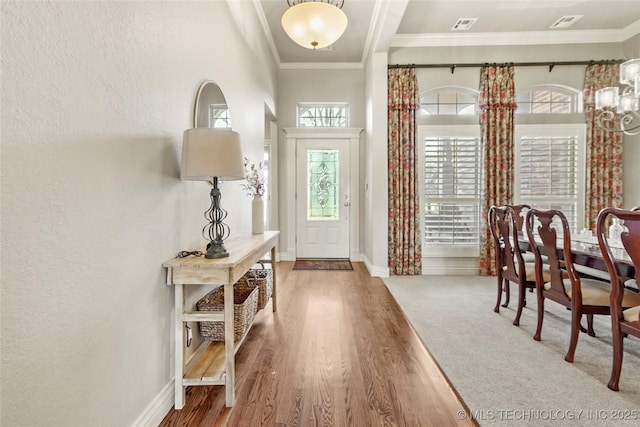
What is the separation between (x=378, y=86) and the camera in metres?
4.27

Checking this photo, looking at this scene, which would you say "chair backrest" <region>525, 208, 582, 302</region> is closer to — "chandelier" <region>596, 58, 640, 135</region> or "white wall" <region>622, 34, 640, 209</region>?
"chandelier" <region>596, 58, 640, 135</region>

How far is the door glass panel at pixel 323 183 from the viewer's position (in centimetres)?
535

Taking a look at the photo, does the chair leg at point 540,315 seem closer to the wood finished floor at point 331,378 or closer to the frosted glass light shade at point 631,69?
the wood finished floor at point 331,378

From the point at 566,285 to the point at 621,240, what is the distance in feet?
2.30

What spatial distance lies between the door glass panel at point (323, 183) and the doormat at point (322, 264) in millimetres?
724

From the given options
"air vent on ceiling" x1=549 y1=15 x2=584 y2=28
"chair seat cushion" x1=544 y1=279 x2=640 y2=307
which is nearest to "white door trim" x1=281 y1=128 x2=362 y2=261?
"air vent on ceiling" x1=549 y1=15 x2=584 y2=28

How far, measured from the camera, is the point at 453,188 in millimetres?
4551

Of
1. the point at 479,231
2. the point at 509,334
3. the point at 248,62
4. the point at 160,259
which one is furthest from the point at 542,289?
the point at 248,62

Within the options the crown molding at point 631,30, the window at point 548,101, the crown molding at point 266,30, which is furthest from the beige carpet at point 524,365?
the crown molding at point 631,30

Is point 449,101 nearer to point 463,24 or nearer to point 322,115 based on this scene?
point 463,24

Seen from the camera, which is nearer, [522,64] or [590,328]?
[590,328]

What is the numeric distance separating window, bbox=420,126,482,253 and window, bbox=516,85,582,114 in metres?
0.85

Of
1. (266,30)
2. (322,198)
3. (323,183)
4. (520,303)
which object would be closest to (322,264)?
(322,198)

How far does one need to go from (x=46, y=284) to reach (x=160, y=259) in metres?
0.64
